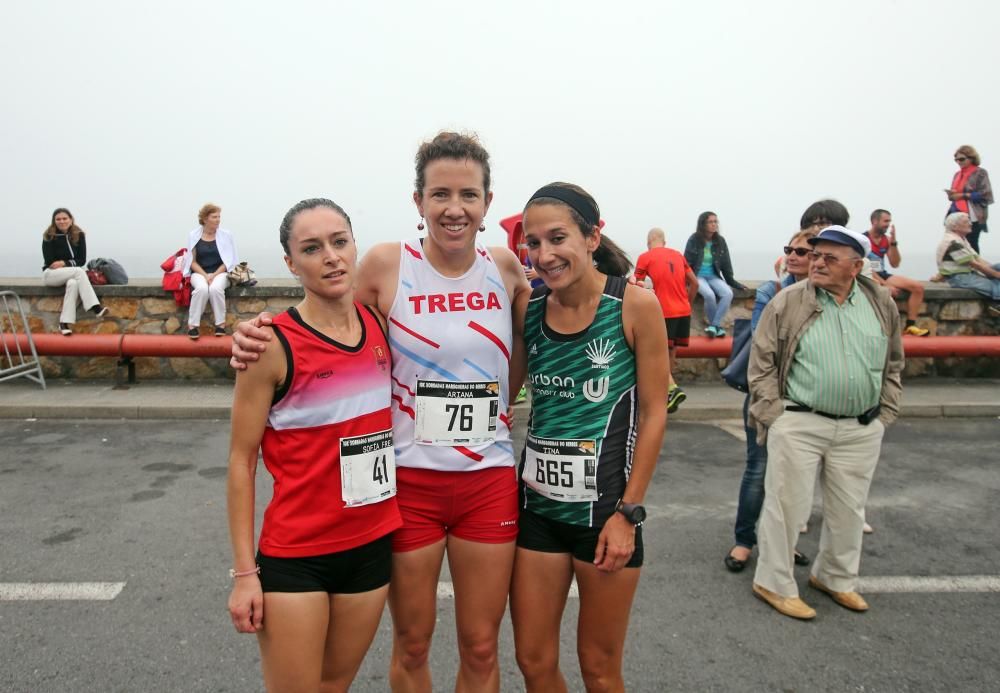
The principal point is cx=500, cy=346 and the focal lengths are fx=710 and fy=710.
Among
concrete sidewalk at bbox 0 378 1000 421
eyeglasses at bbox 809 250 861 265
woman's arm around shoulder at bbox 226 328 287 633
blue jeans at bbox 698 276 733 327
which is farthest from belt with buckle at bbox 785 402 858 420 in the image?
blue jeans at bbox 698 276 733 327

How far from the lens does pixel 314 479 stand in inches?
78.3

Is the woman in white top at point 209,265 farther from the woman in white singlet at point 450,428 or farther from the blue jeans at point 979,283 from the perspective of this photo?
the blue jeans at point 979,283

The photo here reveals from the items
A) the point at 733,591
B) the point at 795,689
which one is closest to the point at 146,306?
the point at 733,591

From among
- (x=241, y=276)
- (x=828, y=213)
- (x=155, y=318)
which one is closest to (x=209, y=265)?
(x=241, y=276)

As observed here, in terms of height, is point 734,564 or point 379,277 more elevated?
point 379,277

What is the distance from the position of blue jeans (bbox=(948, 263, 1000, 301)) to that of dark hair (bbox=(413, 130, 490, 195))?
933 centimetres

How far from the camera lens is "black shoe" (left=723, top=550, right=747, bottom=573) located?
13.4 ft

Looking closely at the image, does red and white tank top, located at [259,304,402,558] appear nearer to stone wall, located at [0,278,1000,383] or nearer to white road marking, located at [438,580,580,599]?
white road marking, located at [438,580,580,599]

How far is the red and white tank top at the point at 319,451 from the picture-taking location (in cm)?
198

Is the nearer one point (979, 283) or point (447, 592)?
point (447, 592)

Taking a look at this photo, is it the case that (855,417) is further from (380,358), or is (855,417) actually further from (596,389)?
(380,358)

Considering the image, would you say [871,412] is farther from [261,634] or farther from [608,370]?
[261,634]

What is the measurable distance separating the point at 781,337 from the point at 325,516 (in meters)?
2.65

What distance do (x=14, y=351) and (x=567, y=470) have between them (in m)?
8.80
